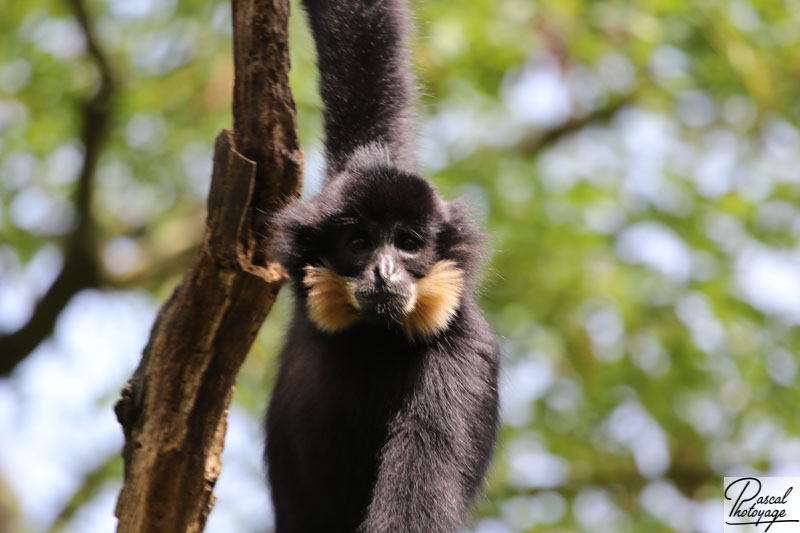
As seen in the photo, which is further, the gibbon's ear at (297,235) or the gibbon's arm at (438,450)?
the gibbon's ear at (297,235)

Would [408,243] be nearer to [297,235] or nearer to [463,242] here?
[463,242]

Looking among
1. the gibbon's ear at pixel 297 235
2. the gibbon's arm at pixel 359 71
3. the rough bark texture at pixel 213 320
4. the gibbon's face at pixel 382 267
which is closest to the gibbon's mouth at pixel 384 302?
the gibbon's face at pixel 382 267

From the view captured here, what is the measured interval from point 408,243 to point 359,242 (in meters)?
0.24

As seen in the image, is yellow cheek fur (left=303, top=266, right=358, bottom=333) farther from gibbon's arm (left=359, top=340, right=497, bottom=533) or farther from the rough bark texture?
gibbon's arm (left=359, top=340, right=497, bottom=533)

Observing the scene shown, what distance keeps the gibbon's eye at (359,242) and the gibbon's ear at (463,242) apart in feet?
1.30

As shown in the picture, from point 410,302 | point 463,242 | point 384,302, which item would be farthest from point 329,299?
point 463,242

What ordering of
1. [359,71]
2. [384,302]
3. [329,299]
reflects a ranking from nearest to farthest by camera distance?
[384,302] → [329,299] → [359,71]

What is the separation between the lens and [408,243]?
438 cm

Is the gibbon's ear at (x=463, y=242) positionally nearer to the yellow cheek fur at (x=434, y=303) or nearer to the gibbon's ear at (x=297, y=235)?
the yellow cheek fur at (x=434, y=303)

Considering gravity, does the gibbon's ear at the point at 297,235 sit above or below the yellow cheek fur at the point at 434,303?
above

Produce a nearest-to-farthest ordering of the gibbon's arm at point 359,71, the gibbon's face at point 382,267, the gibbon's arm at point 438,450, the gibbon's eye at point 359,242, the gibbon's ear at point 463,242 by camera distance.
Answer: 1. the gibbon's arm at point 438,450
2. the gibbon's face at point 382,267
3. the gibbon's eye at point 359,242
4. the gibbon's ear at point 463,242
5. the gibbon's arm at point 359,71

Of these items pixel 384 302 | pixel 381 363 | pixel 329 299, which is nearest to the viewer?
pixel 384 302

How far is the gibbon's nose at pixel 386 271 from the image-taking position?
4160 millimetres

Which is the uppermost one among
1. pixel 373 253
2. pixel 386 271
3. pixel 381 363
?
pixel 373 253
